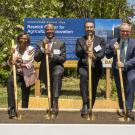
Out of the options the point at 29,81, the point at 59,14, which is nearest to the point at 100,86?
the point at 59,14

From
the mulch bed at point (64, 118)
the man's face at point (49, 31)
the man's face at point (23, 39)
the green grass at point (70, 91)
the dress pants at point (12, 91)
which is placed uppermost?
the man's face at point (49, 31)

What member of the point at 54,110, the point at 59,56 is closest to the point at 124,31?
the point at 59,56

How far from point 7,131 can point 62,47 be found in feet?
8.04

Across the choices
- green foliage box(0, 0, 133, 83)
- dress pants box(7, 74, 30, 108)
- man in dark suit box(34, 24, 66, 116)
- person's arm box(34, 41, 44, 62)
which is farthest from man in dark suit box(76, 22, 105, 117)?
green foliage box(0, 0, 133, 83)

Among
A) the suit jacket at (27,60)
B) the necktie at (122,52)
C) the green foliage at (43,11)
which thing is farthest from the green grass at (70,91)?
the necktie at (122,52)

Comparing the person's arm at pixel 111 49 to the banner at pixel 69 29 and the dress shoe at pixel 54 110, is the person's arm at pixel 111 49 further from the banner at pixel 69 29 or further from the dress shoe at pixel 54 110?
the banner at pixel 69 29

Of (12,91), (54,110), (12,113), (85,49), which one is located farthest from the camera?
(12,91)

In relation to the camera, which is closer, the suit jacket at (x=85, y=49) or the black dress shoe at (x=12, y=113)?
the black dress shoe at (x=12, y=113)

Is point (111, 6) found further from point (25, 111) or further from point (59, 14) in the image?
point (25, 111)

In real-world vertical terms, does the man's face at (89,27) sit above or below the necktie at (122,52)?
above

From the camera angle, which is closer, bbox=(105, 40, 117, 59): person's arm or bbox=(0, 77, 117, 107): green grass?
bbox=(105, 40, 117, 59): person's arm

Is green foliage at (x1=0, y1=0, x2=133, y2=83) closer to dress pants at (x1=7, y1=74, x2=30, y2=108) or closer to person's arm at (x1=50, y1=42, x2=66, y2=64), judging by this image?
dress pants at (x1=7, y1=74, x2=30, y2=108)

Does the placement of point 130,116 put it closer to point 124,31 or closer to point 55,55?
point 124,31

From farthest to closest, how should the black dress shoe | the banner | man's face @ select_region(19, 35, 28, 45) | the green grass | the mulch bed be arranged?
the green grass → the banner → man's face @ select_region(19, 35, 28, 45) → the black dress shoe → the mulch bed
